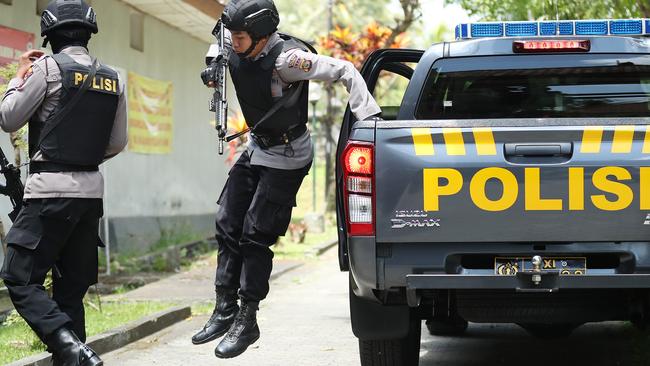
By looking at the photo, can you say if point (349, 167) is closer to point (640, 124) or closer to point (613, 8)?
point (640, 124)

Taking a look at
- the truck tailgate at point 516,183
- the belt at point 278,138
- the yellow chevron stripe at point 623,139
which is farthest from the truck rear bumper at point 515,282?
the belt at point 278,138

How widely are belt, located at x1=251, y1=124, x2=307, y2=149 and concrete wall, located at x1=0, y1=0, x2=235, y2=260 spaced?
584cm

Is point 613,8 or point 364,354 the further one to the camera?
point 613,8

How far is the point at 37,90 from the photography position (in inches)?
A: 230

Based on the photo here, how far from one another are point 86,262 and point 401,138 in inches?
79.3

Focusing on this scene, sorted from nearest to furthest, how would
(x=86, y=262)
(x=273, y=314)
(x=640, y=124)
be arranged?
(x=640, y=124) < (x=86, y=262) < (x=273, y=314)

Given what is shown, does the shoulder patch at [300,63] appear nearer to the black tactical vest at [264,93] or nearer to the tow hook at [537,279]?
the black tactical vest at [264,93]

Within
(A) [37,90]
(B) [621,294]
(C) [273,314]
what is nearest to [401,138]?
(B) [621,294]

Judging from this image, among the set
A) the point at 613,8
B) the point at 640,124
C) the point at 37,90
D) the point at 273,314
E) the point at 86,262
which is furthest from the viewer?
the point at 613,8

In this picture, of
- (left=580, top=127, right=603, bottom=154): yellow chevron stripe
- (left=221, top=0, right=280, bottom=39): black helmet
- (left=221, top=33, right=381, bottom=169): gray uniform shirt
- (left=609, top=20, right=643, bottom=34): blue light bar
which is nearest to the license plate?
(left=580, top=127, right=603, bottom=154): yellow chevron stripe

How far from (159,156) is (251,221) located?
10767mm

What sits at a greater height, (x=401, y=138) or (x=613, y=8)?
(x=613, y=8)

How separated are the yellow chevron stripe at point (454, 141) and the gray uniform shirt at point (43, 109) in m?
1.98

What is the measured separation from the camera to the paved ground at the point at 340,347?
26.2ft
